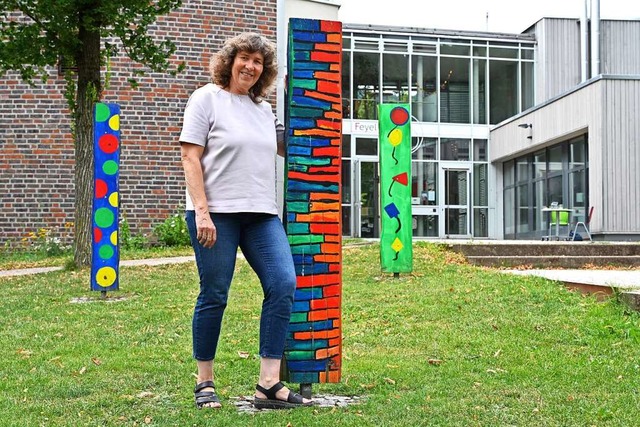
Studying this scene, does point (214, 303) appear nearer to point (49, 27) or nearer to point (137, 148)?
point (49, 27)

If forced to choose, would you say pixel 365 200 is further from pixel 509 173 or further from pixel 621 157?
pixel 621 157

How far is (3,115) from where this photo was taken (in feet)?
→ 58.5

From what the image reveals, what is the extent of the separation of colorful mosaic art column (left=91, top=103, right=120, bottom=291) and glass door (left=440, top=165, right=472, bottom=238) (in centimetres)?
1895

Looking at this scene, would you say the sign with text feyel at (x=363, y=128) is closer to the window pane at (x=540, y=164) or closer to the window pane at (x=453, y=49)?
the window pane at (x=453, y=49)

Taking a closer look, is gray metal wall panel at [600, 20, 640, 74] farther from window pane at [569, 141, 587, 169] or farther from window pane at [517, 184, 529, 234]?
window pane at [569, 141, 587, 169]

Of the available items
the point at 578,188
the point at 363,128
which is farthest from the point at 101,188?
the point at 363,128

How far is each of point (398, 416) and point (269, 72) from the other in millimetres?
1861

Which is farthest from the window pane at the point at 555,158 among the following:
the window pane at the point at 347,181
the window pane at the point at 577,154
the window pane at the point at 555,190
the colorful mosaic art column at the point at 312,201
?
the colorful mosaic art column at the point at 312,201

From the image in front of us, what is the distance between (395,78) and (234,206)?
24131 millimetres

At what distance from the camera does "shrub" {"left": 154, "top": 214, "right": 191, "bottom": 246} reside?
687 inches

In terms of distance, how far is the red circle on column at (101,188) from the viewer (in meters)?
9.37

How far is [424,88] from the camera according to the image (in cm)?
2814

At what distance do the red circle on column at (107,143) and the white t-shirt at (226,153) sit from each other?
5337 millimetres

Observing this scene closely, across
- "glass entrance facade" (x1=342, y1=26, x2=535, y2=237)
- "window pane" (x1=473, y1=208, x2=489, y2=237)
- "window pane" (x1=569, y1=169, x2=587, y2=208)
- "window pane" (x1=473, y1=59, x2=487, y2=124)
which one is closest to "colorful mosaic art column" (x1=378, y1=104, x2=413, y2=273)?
"window pane" (x1=569, y1=169, x2=587, y2=208)
